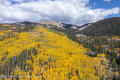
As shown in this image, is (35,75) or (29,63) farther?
(29,63)

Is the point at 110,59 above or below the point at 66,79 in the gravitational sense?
above

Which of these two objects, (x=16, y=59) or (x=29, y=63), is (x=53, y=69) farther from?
(x=16, y=59)

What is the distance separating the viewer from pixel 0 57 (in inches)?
7195

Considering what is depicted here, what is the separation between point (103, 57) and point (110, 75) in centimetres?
5171

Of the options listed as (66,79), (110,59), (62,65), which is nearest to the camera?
(66,79)

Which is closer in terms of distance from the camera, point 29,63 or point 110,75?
point 110,75

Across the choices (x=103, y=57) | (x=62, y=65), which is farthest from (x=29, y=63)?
(x=103, y=57)

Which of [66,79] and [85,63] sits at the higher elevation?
[85,63]

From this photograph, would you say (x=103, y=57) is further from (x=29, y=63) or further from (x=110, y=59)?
(x=29, y=63)

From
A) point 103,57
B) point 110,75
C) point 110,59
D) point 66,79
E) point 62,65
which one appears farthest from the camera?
point 103,57

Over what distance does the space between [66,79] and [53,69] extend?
22935 mm

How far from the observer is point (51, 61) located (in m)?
161

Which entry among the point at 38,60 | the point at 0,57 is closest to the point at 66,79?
the point at 38,60

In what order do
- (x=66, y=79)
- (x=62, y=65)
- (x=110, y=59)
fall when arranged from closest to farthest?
(x=66, y=79) < (x=62, y=65) < (x=110, y=59)
